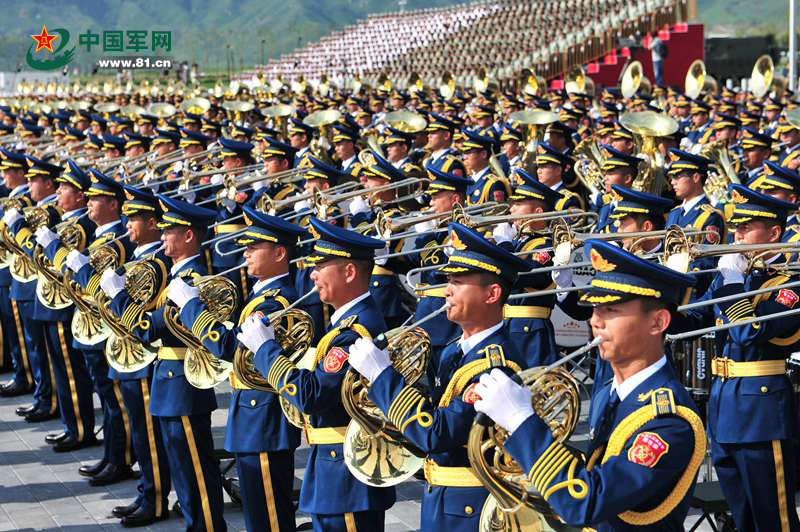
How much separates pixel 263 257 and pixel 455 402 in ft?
6.06

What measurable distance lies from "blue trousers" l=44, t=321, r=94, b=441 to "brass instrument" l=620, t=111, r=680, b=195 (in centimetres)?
493

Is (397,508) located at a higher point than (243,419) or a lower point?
lower

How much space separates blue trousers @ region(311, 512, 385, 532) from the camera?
4.54m

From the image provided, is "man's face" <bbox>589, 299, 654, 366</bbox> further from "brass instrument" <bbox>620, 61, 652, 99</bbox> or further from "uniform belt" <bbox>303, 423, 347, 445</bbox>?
"brass instrument" <bbox>620, 61, 652, 99</bbox>

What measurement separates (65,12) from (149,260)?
205926 millimetres

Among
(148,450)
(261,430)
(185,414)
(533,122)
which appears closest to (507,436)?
(261,430)

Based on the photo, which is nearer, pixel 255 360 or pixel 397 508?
pixel 255 360

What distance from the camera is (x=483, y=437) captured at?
3.13 m

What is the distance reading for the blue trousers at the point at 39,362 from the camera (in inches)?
345

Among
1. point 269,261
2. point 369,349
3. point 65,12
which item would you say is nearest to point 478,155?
point 269,261

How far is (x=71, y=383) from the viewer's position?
8.18 metres

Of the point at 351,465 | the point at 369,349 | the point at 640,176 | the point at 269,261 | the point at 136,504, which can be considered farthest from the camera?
the point at 640,176

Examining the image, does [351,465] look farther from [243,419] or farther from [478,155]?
[478,155]

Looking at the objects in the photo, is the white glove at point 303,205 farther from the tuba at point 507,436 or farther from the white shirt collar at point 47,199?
the tuba at point 507,436
